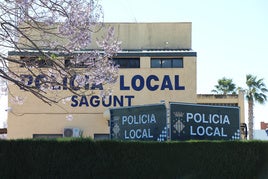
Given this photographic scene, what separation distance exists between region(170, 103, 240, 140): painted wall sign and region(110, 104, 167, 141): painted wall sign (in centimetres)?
30

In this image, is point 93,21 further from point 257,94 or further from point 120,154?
point 257,94

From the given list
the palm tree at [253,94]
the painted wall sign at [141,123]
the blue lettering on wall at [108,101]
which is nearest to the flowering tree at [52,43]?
the painted wall sign at [141,123]

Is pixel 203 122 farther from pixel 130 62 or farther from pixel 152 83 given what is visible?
pixel 130 62

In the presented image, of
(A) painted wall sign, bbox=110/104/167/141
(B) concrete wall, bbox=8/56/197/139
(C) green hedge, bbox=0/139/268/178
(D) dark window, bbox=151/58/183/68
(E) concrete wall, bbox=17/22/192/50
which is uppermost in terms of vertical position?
(E) concrete wall, bbox=17/22/192/50

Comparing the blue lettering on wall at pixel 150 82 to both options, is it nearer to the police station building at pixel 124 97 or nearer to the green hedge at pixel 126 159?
the police station building at pixel 124 97

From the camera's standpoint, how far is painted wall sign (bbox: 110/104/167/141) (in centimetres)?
1359

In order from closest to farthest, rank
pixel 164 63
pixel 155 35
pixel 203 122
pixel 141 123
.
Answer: pixel 203 122 → pixel 141 123 → pixel 164 63 → pixel 155 35

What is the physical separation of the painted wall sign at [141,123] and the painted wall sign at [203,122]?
0.30m

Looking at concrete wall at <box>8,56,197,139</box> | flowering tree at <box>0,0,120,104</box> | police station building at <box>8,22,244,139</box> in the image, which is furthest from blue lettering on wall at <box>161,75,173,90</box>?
flowering tree at <box>0,0,120,104</box>

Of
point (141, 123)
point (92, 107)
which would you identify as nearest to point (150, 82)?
point (92, 107)

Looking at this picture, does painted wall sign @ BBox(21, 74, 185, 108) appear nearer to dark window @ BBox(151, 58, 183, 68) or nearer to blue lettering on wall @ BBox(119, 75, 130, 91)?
blue lettering on wall @ BBox(119, 75, 130, 91)

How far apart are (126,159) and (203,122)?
2.69 metres

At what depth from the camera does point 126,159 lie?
12.1 metres

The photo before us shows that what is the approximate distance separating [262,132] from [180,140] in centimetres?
4069
